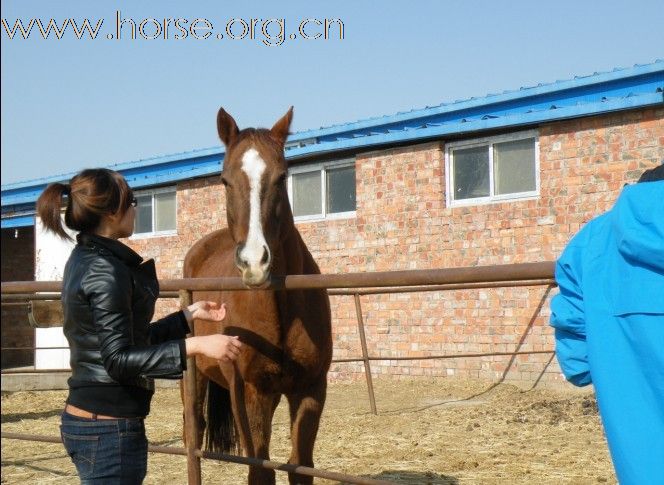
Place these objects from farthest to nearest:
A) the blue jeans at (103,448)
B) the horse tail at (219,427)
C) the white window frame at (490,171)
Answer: the white window frame at (490,171) < the horse tail at (219,427) < the blue jeans at (103,448)

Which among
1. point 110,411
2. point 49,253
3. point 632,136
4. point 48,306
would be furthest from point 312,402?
point 49,253

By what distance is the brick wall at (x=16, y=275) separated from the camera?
2089 centimetres

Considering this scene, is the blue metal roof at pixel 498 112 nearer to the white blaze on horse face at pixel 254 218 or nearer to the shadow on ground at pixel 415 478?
the shadow on ground at pixel 415 478

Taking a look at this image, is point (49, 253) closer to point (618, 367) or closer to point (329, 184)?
point (329, 184)

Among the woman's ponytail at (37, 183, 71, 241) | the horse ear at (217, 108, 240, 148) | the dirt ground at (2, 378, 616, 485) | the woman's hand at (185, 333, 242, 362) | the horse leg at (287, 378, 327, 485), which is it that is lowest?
the dirt ground at (2, 378, 616, 485)

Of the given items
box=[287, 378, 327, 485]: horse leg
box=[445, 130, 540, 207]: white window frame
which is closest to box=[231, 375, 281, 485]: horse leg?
→ box=[287, 378, 327, 485]: horse leg

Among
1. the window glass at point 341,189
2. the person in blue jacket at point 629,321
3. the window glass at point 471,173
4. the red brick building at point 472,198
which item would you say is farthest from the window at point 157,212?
the person in blue jacket at point 629,321

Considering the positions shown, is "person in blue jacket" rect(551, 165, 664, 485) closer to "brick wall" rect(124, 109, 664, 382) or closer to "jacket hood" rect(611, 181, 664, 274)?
"jacket hood" rect(611, 181, 664, 274)

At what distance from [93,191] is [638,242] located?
1609 millimetres

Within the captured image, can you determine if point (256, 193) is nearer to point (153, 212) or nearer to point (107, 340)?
point (107, 340)

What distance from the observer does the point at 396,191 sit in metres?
11.5

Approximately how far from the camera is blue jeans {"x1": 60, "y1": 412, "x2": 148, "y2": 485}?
255 centimetres

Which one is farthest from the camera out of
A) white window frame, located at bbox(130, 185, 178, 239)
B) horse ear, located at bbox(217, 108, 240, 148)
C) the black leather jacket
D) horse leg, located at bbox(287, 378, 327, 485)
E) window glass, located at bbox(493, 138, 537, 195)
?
white window frame, located at bbox(130, 185, 178, 239)

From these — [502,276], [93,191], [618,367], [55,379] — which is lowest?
[55,379]
